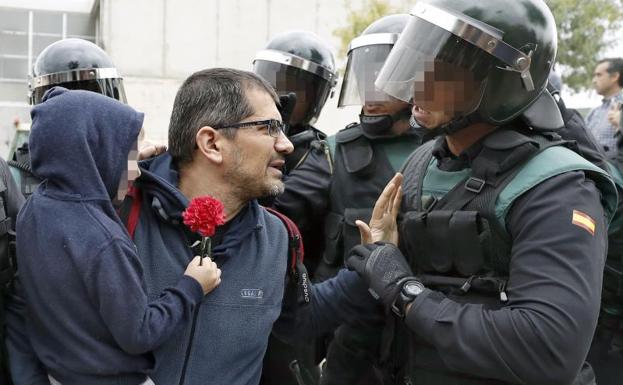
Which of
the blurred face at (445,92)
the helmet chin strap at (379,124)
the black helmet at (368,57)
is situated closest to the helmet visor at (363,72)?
the black helmet at (368,57)

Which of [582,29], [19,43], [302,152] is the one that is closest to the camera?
[302,152]

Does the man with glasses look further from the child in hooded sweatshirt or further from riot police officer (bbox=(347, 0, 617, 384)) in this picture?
riot police officer (bbox=(347, 0, 617, 384))

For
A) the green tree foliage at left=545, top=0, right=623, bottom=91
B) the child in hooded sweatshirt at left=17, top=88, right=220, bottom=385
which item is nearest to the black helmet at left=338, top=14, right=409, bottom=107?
the child in hooded sweatshirt at left=17, top=88, right=220, bottom=385

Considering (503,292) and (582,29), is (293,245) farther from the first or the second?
(582,29)

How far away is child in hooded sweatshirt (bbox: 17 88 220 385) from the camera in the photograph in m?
1.80

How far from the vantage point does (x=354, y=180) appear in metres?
3.42

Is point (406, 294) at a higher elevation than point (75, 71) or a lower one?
lower

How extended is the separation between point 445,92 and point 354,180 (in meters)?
1.10

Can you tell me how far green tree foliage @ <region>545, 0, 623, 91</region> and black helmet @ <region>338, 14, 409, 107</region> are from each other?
793 inches

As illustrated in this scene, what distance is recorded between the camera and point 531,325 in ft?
6.53

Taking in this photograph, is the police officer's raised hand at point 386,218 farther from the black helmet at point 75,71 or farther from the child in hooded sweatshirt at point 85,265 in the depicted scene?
the black helmet at point 75,71

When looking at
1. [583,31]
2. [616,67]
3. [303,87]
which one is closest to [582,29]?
[583,31]

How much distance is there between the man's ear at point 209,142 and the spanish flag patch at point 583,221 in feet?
3.51

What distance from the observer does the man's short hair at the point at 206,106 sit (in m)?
2.20
